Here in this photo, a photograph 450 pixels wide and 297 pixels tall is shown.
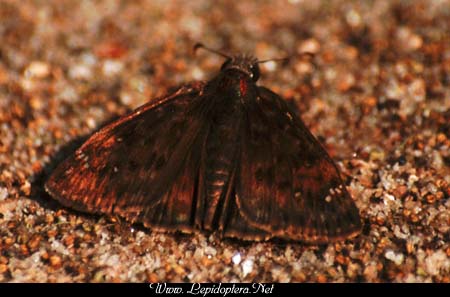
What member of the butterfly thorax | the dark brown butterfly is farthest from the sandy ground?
the butterfly thorax

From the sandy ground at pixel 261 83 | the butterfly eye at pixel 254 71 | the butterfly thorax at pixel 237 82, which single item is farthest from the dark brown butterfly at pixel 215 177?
the butterfly eye at pixel 254 71

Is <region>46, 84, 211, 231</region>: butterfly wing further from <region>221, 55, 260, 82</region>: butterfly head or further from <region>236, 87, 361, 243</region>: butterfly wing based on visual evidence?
<region>221, 55, 260, 82</region>: butterfly head

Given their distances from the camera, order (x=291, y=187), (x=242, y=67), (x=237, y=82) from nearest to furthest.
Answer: (x=291, y=187), (x=237, y=82), (x=242, y=67)

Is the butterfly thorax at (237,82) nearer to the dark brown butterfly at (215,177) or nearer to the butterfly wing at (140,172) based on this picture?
the dark brown butterfly at (215,177)

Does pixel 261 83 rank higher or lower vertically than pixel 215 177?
higher

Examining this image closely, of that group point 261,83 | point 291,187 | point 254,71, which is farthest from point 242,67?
point 291,187

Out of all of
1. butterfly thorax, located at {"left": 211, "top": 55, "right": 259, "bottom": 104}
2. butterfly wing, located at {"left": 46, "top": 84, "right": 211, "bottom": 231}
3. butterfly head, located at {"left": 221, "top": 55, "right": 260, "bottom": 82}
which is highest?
butterfly head, located at {"left": 221, "top": 55, "right": 260, "bottom": 82}

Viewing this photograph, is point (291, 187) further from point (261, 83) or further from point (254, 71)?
point (261, 83)
